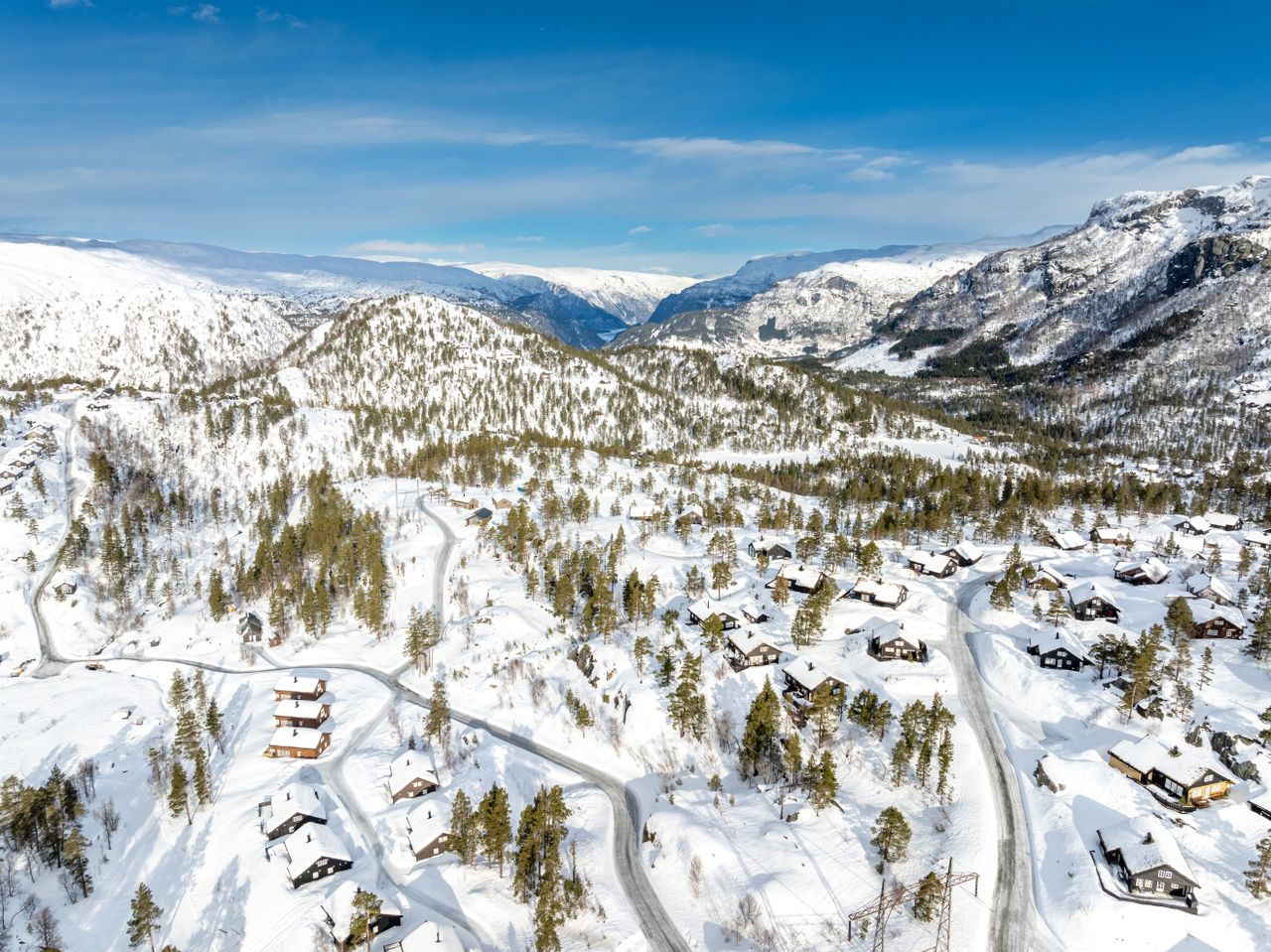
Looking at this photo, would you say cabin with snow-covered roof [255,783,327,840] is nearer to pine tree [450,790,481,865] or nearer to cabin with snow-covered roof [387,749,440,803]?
cabin with snow-covered roof [387,749,440,803]

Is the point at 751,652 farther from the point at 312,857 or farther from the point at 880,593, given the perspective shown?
the point at 312,857

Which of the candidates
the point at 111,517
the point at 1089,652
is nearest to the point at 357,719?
the point at 1089,652

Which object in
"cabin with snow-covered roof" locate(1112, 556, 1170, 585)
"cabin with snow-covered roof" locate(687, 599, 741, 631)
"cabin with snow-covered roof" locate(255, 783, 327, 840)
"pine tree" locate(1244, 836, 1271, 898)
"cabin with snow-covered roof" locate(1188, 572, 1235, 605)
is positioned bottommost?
"cabin with snow-covered roof" locate(255, 783, 327, 840)

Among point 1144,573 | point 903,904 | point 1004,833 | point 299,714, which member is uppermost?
point 1144,573

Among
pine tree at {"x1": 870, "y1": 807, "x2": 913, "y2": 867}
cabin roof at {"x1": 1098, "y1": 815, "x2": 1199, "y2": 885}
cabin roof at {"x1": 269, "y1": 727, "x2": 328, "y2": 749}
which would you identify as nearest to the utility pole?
pine tree at {"x1": 870, "y1": 807, "x2": 913, "y2": 867}

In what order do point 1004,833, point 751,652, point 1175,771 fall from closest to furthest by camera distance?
point 1004,833
point 1175,771
point 751,652

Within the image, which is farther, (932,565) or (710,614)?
(932,565)

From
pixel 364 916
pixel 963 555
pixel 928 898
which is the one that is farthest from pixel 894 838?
pixel 963 555
